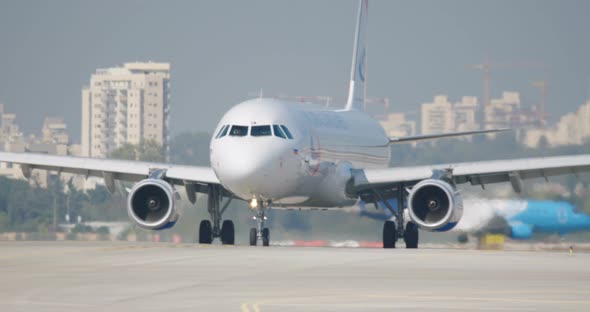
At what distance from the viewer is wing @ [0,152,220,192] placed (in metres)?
40.3

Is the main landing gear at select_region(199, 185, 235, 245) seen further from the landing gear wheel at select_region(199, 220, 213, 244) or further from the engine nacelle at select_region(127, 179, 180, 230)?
the engine nacelle at select_region(127, 179, 180, 230)

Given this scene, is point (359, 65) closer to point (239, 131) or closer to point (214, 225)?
point (214, 225)

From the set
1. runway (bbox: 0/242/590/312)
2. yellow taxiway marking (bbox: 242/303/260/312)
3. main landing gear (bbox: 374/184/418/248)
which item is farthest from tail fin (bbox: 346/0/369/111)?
yellow taxiway marking (bbox: 242/303/260/312)

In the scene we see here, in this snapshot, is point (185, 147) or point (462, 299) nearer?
point (462, 299)

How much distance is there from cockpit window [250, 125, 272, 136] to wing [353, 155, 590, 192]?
448 centimetres

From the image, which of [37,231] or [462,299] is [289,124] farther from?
[37,231]

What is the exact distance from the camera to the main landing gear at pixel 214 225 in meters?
41.3

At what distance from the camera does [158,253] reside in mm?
31734

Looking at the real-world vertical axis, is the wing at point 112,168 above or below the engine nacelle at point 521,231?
above

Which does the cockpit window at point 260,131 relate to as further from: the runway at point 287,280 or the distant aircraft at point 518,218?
the distant aircraft at point 518,218

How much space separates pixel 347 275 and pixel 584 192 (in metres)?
22.3

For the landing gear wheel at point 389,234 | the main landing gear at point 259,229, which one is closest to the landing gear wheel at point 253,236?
the main landing gear at point 259,229

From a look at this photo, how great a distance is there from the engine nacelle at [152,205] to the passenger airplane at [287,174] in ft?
0.09

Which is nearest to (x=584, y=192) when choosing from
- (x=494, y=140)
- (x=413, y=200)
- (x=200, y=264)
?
(x=413, y=200)
